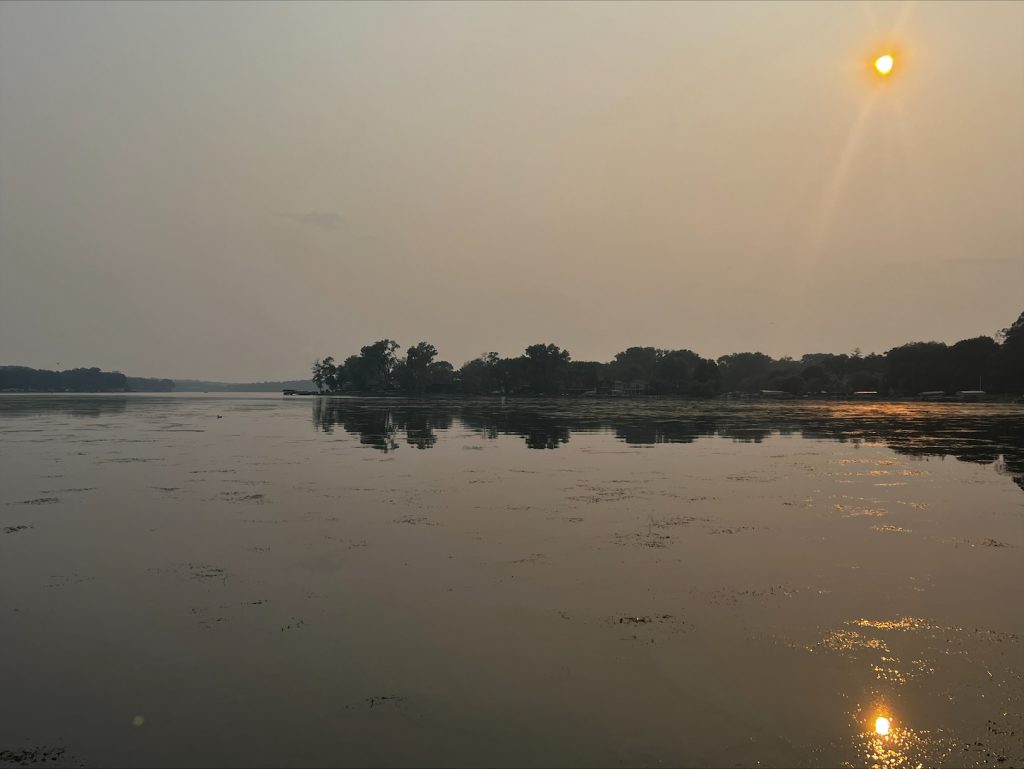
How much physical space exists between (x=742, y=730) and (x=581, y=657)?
2.56 metres

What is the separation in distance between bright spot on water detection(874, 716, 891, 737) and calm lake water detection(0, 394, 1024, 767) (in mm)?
95

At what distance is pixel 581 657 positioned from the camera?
9531 millimetres

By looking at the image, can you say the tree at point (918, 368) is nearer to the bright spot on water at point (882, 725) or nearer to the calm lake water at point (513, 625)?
the calm lake water at point (513, 625)

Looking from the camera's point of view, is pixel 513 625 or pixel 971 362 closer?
pixel 513 625

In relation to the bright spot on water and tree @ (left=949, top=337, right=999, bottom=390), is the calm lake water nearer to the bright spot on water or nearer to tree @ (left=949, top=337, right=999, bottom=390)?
the bright spot on water

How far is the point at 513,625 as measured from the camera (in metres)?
10.8

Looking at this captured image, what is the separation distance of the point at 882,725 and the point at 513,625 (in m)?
5.19

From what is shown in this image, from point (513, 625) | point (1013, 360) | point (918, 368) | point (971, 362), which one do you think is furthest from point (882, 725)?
point (918, 368)

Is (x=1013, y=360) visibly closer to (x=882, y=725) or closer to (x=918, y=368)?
(x=918, y=368)

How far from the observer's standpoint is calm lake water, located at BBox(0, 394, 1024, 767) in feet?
24.3

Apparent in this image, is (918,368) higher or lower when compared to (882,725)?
higher

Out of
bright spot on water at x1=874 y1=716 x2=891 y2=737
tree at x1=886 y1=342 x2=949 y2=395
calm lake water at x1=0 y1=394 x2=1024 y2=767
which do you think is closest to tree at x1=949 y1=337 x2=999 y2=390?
tree at x1=886 y1=342 x2=949 y2=395

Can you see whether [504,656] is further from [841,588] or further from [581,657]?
[841,588]

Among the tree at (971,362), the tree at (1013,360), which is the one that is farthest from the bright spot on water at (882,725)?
the tree at (971,362)
